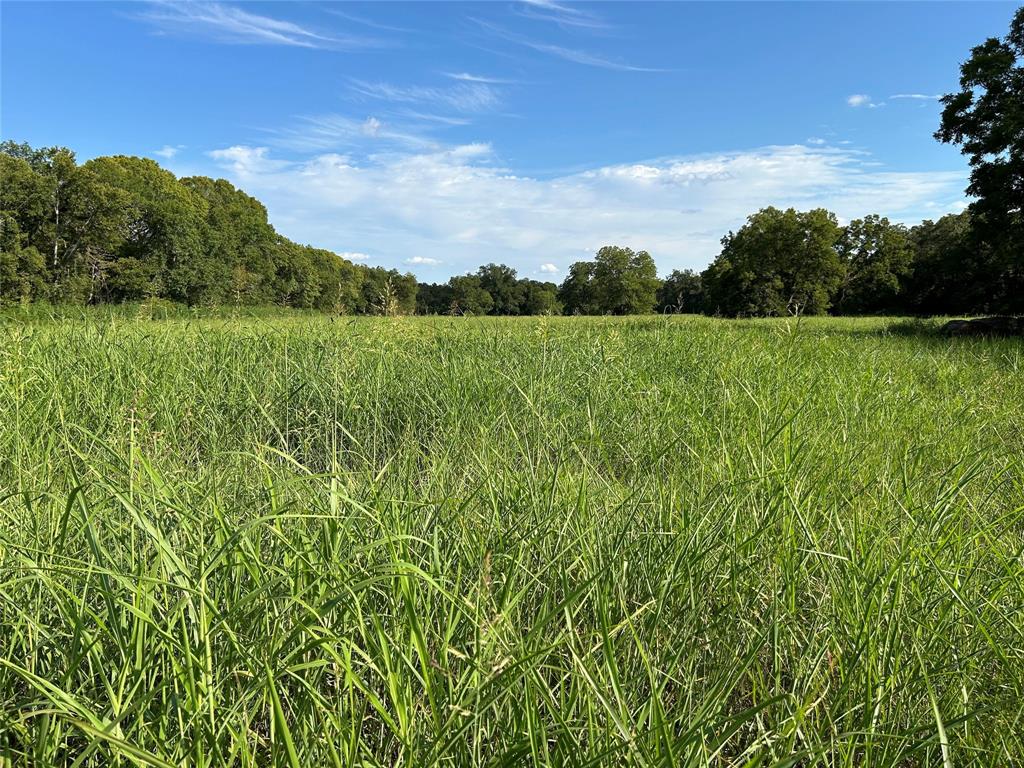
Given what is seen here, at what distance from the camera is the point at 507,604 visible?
120 cm

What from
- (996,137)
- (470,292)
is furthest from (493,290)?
(996,137)

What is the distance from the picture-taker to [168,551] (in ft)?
3.49

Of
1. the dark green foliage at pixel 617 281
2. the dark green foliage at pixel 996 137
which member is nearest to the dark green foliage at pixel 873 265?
→ the dark green foliage at pixel 617 281

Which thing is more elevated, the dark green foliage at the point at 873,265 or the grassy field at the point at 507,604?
the dark green foliage at the point at 873,265

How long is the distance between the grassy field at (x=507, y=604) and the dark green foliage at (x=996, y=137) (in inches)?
572

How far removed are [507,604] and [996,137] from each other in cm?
1795

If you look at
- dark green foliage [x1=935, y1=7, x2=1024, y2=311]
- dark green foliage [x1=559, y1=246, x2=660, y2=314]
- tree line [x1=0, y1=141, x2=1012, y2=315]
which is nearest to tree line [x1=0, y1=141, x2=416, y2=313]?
tree line [x1=0, y1=141, x2=1012, y2=315]

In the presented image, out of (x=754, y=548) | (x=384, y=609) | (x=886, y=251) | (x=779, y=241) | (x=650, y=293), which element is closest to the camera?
(x=384, y=609)

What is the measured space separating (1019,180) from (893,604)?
17426 millimetres

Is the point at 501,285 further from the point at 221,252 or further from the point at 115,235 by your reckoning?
the point at 115,235

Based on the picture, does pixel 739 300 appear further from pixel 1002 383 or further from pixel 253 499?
pixel 253 499

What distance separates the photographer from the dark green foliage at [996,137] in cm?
1319

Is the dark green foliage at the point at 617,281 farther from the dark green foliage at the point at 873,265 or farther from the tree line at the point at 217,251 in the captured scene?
the dark green foliage at the point at 873,265

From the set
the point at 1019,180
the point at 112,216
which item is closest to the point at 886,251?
the point at 1019,180
